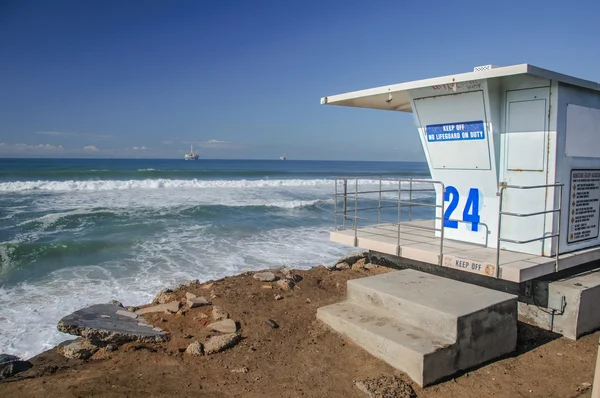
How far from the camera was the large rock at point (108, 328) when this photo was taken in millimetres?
5484

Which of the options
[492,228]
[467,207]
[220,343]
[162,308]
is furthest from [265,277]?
[492,228]

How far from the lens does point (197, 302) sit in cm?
661

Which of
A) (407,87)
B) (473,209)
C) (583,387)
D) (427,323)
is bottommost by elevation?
(583,387)

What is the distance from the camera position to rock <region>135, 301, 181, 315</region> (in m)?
6.47

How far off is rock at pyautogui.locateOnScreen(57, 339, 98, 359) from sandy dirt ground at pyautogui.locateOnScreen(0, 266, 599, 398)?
8 centimetres

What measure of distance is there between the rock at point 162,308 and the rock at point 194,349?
4.33 ft

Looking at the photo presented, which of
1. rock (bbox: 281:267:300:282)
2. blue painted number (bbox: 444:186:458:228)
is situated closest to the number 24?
blue painted number (bbox: 444:186:458:228)

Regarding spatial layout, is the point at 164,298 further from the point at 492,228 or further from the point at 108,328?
the point at 492,228

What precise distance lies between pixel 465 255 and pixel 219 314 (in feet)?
12.1

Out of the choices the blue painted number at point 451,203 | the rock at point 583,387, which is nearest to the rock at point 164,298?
the blue painted number at point 451,203

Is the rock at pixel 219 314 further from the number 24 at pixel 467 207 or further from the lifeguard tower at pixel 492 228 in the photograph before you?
the number 24 at pixel 467 207

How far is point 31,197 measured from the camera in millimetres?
27656

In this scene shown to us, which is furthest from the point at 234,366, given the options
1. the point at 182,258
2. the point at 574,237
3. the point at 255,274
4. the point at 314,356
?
the point at 182,258

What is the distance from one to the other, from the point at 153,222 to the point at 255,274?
Answer: 36.0ft
